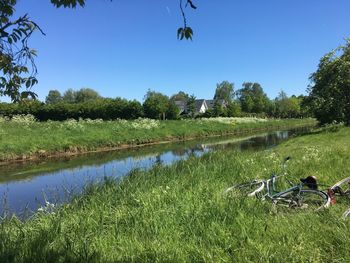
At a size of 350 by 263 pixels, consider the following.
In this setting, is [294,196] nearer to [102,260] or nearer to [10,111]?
[102,260]

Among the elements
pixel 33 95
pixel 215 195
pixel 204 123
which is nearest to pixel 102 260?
pixel 33 95

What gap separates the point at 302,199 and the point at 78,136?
27876 millimetres

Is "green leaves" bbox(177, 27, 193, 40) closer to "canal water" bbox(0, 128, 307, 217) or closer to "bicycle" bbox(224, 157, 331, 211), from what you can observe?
"bicycle" bbox(224, 157, 331, 211)

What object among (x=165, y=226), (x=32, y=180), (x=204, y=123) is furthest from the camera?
(x=204, y=123)

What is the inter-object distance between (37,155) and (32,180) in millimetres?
9397

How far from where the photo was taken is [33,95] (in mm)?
4359

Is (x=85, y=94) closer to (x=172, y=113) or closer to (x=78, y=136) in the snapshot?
(x=172, y=113)

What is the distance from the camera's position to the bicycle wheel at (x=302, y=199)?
7.12 m

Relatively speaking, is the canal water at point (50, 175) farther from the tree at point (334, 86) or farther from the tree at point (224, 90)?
the tree at point (224, 90)

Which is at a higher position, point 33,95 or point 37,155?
point 33,95

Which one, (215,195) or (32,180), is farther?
(32,180)

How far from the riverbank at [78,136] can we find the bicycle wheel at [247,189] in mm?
20240

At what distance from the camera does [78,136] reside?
33312 mm

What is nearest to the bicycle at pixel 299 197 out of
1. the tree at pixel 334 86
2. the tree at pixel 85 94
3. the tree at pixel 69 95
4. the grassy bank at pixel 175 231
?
the grassy bank at pixel 175 231
